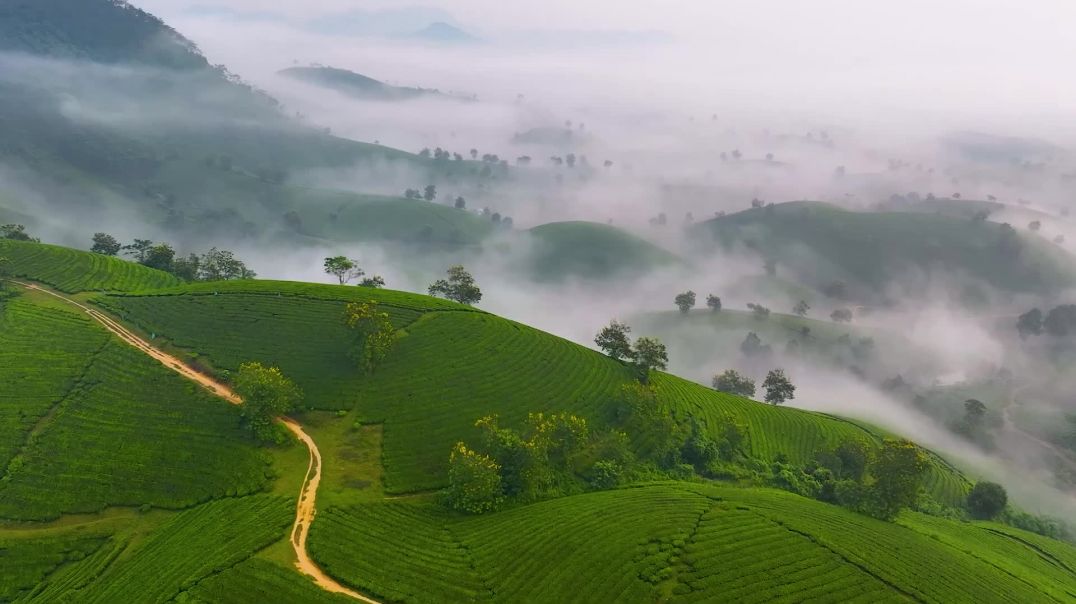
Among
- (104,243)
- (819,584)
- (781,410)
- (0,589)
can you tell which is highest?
(104,243)

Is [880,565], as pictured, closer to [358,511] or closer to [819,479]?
[819,479]

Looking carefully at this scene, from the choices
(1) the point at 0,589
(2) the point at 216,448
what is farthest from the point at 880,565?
(1) the point at 0,589

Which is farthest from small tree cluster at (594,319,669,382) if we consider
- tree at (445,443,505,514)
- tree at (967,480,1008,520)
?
tree at (967,480,1008,520)

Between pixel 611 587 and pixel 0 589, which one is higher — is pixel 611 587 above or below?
above

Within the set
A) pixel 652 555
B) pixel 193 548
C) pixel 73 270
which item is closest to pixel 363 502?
pixel 193 548

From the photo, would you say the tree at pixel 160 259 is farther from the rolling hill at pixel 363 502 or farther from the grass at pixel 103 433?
the grass at pixel 103 433

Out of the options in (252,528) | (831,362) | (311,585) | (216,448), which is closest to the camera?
(311,585)

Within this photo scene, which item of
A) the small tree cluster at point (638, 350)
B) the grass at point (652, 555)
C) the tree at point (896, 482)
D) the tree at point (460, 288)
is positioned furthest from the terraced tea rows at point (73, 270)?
the tree at point (896, 482)

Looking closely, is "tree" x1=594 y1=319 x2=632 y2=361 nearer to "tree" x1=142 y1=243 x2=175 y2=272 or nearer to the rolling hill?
the rolling hill
